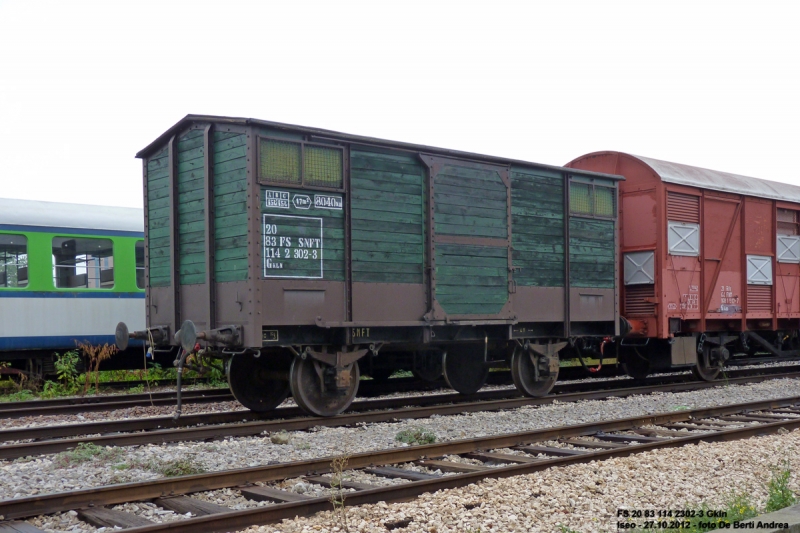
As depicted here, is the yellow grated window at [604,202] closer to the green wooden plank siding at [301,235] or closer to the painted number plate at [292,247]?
the green wooden plank siding at [301,235]

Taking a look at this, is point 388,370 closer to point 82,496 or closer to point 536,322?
point 536,322

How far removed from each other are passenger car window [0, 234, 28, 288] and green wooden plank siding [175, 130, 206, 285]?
4905 millimetres

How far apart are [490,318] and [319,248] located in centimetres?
307

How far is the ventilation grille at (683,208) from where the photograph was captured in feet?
45.4

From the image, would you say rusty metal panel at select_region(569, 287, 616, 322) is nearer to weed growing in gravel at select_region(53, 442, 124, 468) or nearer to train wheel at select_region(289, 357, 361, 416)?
train wheel at select_region(289, 357, 361, 416)

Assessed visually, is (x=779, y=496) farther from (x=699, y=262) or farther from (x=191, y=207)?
(x=699, y=262)

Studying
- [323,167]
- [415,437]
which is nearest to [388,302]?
[323,167]

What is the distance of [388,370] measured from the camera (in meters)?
12.5

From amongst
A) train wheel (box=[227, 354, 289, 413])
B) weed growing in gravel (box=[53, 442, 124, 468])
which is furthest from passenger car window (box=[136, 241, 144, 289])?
weed growing in gravel (box=[53, 442, 124, 468])

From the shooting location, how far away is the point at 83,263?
14.1 m

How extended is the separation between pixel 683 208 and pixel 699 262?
3.62ft

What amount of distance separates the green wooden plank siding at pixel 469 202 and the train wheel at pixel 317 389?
2.52 meters

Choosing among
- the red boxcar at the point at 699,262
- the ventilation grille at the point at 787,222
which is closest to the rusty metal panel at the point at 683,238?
the red boxcar at the point at 699,262

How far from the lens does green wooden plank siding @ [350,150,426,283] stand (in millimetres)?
9867
